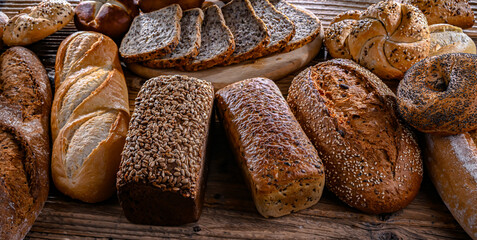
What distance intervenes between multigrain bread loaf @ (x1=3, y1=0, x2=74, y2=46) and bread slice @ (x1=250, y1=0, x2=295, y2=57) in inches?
59.6

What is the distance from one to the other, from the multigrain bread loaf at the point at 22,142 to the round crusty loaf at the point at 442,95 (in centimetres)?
199

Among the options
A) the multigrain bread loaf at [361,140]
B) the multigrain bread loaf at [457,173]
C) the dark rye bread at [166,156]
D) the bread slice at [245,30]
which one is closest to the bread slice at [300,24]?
the bread slice at [245,30]

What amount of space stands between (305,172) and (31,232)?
142 cm

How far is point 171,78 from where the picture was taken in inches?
80.8

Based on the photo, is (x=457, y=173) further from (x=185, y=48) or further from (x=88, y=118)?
(x=88, y=118)

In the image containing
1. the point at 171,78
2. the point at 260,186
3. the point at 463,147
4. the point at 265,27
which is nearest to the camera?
the point at 260,186

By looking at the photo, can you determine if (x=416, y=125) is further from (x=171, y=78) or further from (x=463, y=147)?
(x=171, y=78)

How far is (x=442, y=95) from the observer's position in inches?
71.0

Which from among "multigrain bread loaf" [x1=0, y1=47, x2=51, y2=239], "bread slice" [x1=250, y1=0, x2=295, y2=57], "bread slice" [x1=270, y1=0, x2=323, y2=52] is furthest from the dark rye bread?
"bread slice" [x1=270, y1=0, x2=323, y2=52]

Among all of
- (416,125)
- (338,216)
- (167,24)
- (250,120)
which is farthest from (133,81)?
(416,125)

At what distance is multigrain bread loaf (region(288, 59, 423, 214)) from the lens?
180 cm

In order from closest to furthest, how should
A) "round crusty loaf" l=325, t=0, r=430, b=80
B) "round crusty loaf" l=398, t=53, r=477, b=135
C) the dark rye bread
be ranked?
the dark rye bread < "round crusty loaf" l=398, t=53, r=477, b=135 < "round crusty loaf" l=325, t=0, r=430, b=80

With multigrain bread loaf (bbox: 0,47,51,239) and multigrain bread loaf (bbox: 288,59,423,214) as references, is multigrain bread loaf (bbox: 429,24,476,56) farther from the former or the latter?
multigrain bread loaf (bbox: 0,47,51,239)

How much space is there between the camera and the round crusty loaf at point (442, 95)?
69.7 inches
